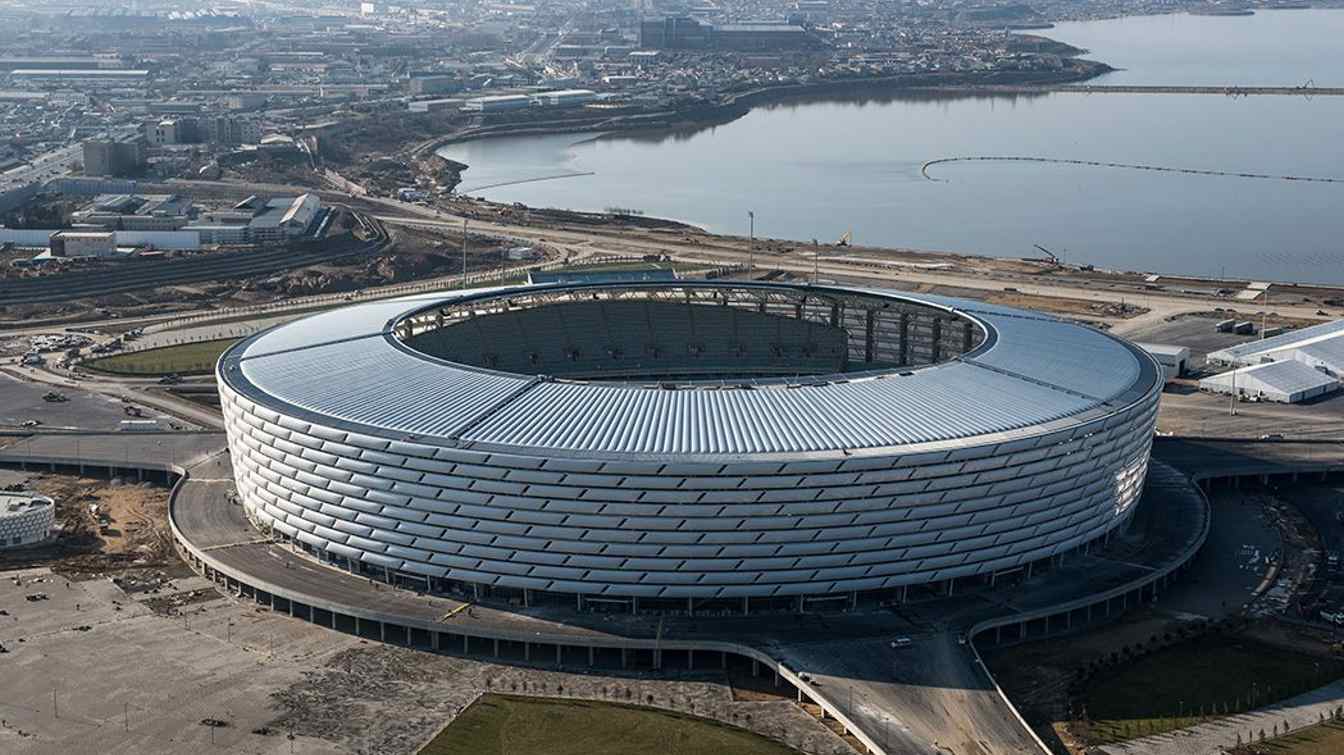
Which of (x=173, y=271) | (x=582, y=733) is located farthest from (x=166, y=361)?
(x=582, y=733)

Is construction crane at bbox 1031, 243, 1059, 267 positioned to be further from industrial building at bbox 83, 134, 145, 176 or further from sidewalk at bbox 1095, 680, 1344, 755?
industrial building at bbox 83, 134, 145, 176

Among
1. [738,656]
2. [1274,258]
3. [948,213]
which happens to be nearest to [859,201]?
[948,213]

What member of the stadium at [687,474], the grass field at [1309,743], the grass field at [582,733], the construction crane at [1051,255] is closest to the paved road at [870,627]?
the stadium at [687,474]

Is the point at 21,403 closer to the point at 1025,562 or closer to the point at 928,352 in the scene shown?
the point at 928,352

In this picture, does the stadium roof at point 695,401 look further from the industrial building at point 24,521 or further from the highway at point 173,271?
the highway at point 173,271

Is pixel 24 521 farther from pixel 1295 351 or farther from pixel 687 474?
pixel 1295 351
